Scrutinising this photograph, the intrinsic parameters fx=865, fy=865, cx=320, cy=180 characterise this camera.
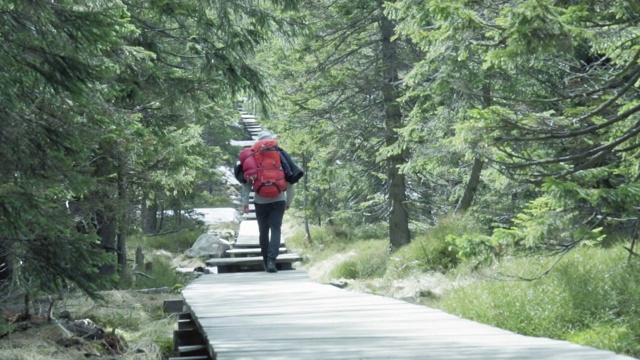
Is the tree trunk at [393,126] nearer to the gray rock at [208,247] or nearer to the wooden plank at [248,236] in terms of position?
the wooden plank at [248,236]

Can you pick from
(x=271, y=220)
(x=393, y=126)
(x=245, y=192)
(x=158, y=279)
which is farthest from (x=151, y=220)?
(x=271, y=220)

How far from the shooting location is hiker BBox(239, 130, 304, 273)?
464 inches

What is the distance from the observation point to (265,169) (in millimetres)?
11797

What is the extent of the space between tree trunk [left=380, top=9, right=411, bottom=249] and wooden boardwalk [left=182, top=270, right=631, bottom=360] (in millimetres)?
10302

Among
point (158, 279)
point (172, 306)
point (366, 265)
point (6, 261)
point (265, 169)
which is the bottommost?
point (172, 306)

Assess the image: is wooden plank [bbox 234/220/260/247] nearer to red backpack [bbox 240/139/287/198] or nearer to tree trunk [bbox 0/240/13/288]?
red backpack [bbox 240/139/287/198]

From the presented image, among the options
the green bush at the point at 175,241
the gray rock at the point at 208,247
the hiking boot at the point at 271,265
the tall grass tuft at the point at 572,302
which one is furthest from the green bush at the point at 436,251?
the green bush at the point at 175,241

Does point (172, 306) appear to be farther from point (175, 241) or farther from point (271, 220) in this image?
point (175, 241)

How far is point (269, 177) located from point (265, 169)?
127mm

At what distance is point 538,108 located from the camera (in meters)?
14.0

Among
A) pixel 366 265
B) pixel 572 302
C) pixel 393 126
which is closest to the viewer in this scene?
pixel 572 302

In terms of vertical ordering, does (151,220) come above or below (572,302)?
above

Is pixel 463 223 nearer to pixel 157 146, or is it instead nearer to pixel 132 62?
pixel 157 146

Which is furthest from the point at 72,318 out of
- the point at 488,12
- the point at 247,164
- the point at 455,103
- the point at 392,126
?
the point at 392,126
